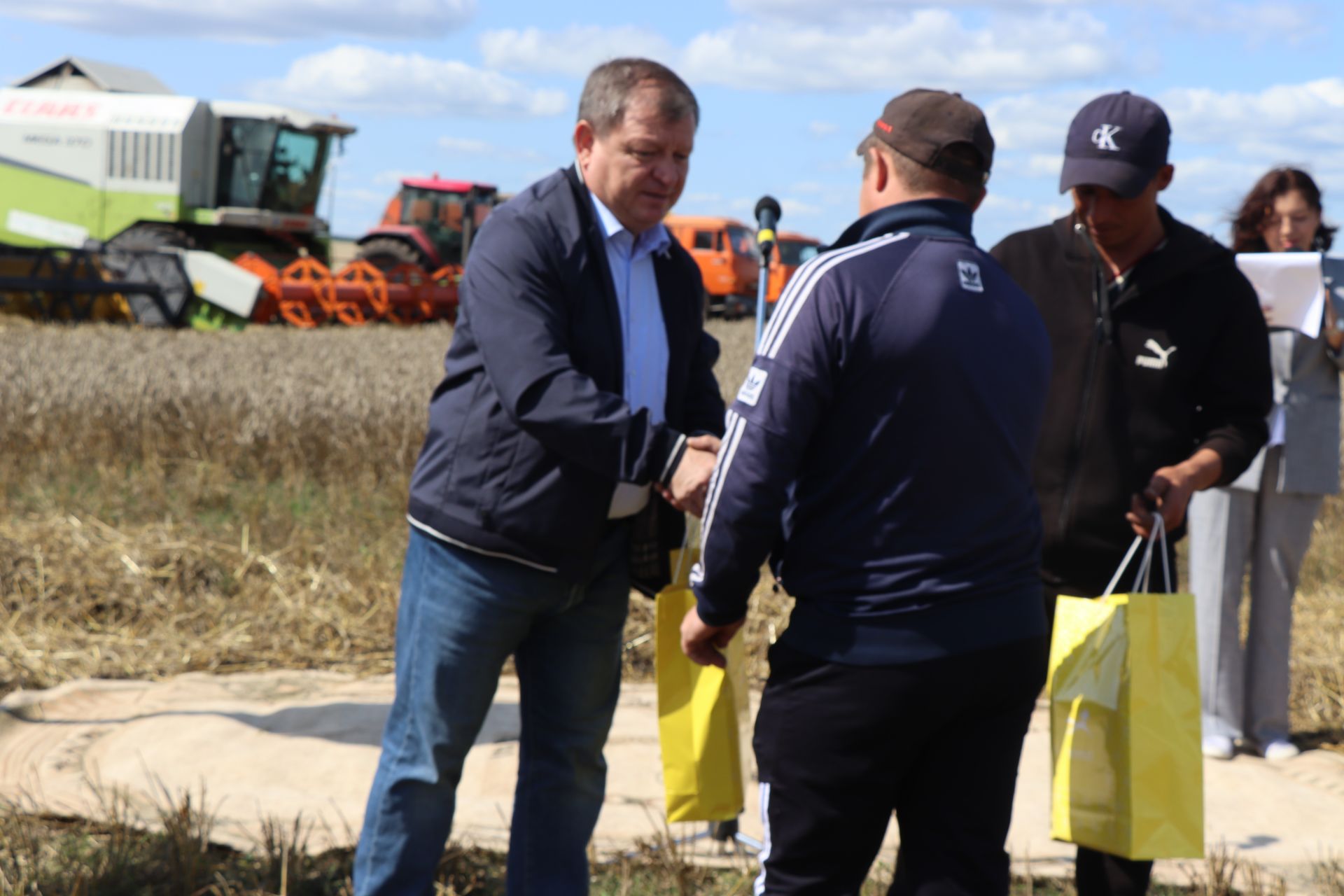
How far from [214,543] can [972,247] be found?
500cm

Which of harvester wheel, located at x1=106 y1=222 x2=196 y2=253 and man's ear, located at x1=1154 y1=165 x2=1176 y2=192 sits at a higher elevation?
harvester wheel, located at x1=106 y1=222 x2=196 y2=253

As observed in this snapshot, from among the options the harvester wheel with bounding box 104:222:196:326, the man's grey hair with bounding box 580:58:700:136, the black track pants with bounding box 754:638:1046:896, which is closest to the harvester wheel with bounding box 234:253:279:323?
the harvester wheel with bounding box 104:222:196:326

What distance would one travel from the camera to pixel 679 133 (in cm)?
270

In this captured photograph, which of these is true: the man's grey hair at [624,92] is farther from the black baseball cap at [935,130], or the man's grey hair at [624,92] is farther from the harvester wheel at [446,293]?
the harvester wheel at [446,293]

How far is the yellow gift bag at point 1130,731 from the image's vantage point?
2.52 metres

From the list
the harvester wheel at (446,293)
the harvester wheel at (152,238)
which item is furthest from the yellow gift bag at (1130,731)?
the harvester wheel at (152,238)

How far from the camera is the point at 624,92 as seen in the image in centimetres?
267

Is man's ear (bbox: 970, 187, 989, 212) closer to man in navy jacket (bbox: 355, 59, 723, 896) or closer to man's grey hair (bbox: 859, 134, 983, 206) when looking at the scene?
man's grey hair (bbox: 859, 134, 983, 206)

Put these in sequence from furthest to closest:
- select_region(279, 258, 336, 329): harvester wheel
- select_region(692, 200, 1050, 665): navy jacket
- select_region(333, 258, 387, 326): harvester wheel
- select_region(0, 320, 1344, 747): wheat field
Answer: select_region(333, 258, 387, 326): harvester wheel, select_region(279, 258, 336, 329): harvester wheel, select_region(0, 320, 1344, 747): wheat field, select_region(692, 200, 1050, 665): navy jacket

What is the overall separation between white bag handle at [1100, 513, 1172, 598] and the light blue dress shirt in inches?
39.6

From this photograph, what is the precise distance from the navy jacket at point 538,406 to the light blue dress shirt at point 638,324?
0.13 feet

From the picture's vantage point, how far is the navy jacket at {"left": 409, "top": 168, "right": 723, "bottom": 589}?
2535 millimetres

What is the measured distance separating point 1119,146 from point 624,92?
103 centimetres

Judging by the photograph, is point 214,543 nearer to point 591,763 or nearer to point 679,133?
point 591,763
